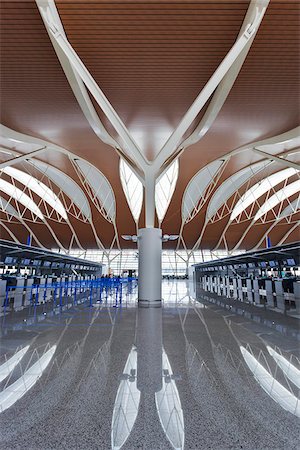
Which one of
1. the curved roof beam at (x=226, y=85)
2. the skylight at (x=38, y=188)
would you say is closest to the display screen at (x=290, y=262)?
the curved roof beam at (x=226, y=85)

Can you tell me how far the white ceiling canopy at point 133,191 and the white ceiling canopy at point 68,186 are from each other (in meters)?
5.74

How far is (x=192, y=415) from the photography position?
7.47 ft

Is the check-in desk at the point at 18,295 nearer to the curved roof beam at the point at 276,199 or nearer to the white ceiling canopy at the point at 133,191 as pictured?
the white ceiling canopy at the point at 133,191

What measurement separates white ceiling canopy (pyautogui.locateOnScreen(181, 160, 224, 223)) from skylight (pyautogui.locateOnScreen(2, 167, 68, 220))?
1757cm

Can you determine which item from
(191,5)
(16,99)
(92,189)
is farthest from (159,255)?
(92,189)

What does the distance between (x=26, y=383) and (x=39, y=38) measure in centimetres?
1097

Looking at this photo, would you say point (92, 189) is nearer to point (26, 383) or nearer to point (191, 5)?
point (191, 5)

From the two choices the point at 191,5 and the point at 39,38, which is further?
the point at 39,38

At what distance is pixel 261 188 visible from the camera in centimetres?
3516

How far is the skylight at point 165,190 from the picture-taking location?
102 feet

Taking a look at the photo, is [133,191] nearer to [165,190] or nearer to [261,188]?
[165,190]

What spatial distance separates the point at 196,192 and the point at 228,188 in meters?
4.29

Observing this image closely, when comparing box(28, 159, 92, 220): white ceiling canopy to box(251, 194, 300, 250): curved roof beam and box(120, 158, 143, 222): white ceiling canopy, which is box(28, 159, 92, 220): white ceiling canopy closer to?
box(120, 158, 143, 222): white ceiling canopy

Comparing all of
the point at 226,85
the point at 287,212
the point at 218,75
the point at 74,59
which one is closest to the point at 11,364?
the point at 74,59
